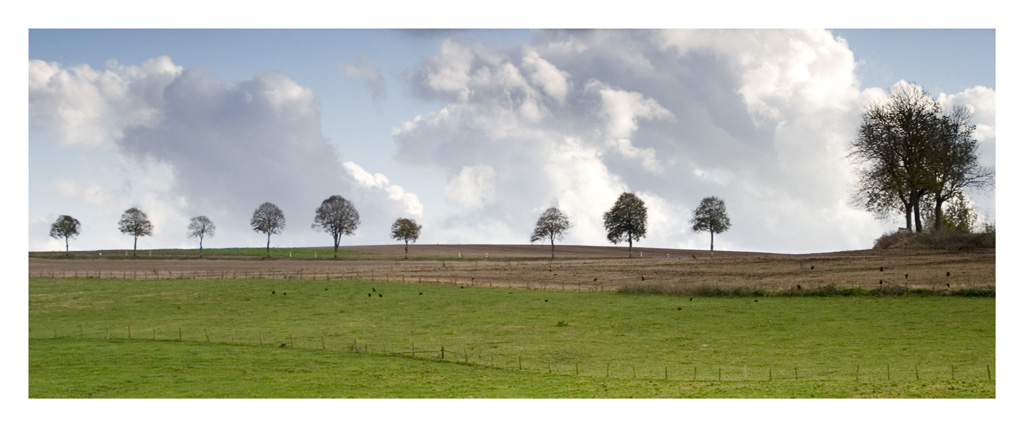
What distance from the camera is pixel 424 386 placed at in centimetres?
2694

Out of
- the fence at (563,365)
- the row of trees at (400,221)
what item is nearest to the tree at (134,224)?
the row of trees at (400,221)

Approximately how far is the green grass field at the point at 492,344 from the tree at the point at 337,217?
240 ft

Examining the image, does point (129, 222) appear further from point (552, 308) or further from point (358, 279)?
point (552, 308)

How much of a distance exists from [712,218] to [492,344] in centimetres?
9987

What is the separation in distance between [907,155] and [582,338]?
49.9m

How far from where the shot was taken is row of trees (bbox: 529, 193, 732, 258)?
13200cm

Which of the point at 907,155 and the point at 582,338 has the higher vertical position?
the point at 907,155

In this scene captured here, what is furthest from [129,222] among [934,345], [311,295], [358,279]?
[934,345]

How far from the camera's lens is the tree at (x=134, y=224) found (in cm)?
13650

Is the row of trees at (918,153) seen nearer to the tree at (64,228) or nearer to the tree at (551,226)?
the tree at (551,226)

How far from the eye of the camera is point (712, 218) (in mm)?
131375

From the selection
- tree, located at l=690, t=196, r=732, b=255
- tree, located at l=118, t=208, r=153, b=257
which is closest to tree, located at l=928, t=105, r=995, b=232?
tree, located at l=690, t=196, r=732, b=255

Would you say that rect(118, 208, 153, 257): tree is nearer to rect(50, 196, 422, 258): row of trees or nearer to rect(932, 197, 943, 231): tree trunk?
rect(50, 196, 422, 258): row of trees

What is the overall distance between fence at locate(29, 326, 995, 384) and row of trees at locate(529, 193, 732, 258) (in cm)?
9566
